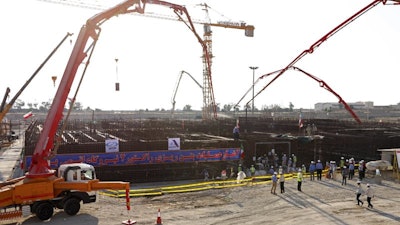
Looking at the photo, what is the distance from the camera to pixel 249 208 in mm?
18781

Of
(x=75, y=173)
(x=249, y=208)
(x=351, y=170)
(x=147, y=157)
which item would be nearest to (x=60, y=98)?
(x=75, y=173)

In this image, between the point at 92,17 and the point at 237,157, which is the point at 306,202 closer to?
the point at 237,157

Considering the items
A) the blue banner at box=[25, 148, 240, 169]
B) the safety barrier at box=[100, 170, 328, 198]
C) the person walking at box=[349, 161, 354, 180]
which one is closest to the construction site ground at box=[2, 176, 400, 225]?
the safety barrier at box=[100, 170, 328, 198]

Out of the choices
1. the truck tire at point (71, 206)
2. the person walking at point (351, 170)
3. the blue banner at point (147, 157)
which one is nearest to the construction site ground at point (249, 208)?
the truck tire at point (71, 206)

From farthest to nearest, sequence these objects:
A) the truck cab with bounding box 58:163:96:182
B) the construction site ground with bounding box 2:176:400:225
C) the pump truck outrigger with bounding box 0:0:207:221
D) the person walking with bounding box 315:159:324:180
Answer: the person walking with bounding box 315:159:324:180, the truck cab with bounding box 58:163:96:182, the construction site ground with bounding box 2:176:400:225, the pump truck outrigger with bounding box 0:0:207:221

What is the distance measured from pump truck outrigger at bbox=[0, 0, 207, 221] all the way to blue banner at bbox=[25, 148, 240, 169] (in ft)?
29.6

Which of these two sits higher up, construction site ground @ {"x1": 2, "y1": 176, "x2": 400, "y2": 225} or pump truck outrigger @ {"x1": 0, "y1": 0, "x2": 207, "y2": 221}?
pump truck outrigger @ {"x1": 0, "y1": 0, "x2": 207, "y2": 221}

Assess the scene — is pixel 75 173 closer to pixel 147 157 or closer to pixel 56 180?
pixel 56 180

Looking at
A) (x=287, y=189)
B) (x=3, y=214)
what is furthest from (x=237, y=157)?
(x=3, y=214)

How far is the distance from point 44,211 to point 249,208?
9738 mm

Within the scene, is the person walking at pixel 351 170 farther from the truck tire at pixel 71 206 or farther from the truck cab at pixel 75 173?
the truck tire at pixel 71 206

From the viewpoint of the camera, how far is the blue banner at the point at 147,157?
2624 cm

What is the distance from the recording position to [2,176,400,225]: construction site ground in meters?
16.6

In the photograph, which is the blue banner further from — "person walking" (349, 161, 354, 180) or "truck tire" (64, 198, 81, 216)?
"truck tire" (64, 198, 81, 216)
